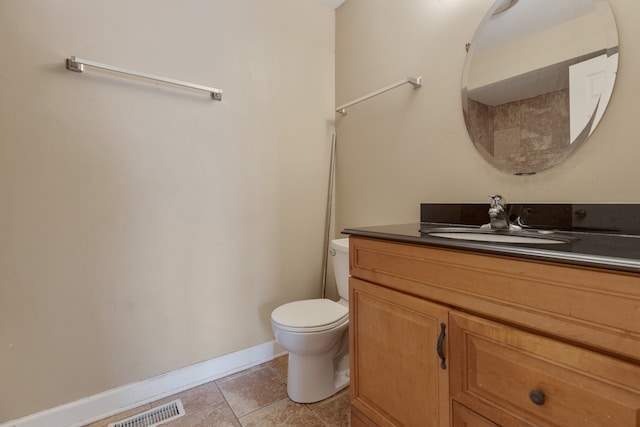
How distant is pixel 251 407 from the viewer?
53.3 inches

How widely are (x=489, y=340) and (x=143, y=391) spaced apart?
156 cm

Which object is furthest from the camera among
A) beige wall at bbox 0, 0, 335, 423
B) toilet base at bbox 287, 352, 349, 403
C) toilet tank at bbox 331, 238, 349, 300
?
toilet tank at bbox 331, 238, 349, 300

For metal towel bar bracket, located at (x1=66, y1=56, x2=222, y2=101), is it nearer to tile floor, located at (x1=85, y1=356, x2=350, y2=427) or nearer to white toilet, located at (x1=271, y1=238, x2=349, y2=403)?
white toilet, located at (x1=271, y1=238, x2=349, y2=403)

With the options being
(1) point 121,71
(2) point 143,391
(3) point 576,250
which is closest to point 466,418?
(3) point 576,250

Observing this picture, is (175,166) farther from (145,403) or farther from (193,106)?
(145,403)

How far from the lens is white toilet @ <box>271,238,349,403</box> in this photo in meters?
1.30

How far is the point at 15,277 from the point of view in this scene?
1.14 m

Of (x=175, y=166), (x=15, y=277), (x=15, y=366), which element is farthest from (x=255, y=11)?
(x=15, y=366)

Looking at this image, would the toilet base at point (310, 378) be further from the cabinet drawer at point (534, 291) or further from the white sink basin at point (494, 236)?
the white sink basin at point (494, 236)

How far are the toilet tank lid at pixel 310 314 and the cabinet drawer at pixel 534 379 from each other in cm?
67

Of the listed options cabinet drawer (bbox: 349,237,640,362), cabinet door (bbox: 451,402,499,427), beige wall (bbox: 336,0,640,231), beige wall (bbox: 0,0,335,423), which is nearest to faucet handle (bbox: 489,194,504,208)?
beige wall (bbox: 336,0,640,231)

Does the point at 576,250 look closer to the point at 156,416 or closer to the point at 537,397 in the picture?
the point at 537,397

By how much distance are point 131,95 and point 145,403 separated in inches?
58.4

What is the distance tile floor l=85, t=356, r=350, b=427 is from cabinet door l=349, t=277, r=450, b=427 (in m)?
0.33
